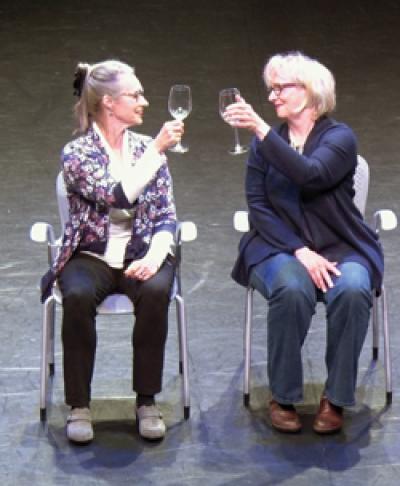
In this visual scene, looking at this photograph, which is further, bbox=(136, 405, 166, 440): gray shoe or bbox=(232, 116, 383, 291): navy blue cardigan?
bbox=(232, 116, 383, 291): navy blue cardigan

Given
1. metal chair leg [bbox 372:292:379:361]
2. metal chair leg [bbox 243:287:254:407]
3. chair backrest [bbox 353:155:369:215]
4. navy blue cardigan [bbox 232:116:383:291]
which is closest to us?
navy blue cardigan [bbox 232:116:383:291]

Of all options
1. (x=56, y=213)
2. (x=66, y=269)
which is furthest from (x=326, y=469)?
(x=56, y=213)

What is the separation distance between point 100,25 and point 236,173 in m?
3.23

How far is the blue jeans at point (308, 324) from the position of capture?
442 centimetres

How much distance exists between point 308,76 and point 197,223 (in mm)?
1917

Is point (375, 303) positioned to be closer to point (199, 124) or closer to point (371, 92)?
point (199, 124)

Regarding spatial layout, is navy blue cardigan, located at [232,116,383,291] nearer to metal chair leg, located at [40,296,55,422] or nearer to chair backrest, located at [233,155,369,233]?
chair backrest, located at [233,155,369,233]

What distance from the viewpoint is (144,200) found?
4.62 m

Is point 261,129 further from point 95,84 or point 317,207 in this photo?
point 95,84

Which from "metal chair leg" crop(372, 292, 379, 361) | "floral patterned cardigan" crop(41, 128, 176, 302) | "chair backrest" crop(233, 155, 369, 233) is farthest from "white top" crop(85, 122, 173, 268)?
"metal chair leg" crop(372, 292, 379, 361)

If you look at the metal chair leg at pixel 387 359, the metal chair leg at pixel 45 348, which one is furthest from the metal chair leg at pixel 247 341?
the metal chair leg at pixel 45 348

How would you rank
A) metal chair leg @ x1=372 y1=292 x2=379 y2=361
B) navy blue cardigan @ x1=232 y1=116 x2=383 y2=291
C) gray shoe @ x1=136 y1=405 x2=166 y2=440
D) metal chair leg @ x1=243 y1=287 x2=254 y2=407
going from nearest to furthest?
gray shoe @ x1=136 y1=405 x2=166 y2=440
navy blue cardigan @ x1=232 y1=116 x2=383 y2=291
metal chair leg @ x1=243 y1=287 x2=254 y2=407
metal chair leg @ x1=372 y1=292 x2=379 y2=361

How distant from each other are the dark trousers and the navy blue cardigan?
1.34 feet

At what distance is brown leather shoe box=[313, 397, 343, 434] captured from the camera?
14.7 ft
